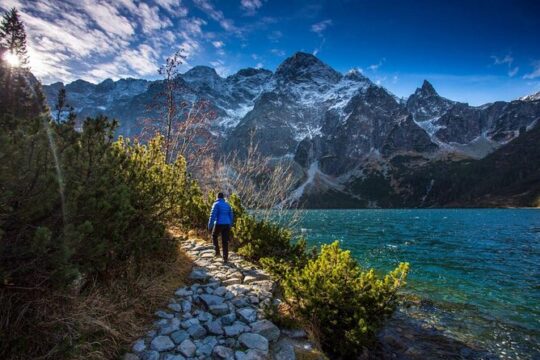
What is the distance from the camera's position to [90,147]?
622 centimetres

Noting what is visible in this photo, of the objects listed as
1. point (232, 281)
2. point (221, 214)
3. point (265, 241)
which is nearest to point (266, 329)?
point (232, 281)

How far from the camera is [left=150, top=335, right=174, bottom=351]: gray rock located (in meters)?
6.17

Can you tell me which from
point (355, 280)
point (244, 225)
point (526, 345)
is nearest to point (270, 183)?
point (244, 225)

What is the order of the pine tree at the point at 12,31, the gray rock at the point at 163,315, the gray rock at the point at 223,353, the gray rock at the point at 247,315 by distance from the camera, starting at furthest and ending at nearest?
the pine tree at the point at 12,31 → the gray rock at the point at 247,315 → the gray rock at the point at 163,315 → the gray rock at the point at 223,353

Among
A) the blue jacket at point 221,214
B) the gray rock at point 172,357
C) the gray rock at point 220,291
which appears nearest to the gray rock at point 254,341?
the gray rock at point 172,357

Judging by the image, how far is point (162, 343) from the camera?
6.29 meters

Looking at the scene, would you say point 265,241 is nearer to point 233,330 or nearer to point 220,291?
point 220,291

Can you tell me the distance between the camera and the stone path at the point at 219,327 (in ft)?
20.4

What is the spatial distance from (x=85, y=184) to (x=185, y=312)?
3840mm

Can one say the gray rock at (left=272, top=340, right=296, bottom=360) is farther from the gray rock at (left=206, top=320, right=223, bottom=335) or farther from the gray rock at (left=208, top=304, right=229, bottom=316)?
the gray rock at (left=208, top=304, right=229, bottom=316)

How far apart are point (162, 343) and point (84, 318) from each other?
153cm

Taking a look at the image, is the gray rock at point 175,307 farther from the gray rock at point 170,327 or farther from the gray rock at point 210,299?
the gray rock at point 210,299

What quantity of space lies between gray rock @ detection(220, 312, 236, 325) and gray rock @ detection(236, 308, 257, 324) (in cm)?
18

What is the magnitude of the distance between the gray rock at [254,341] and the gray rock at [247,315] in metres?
0.62
